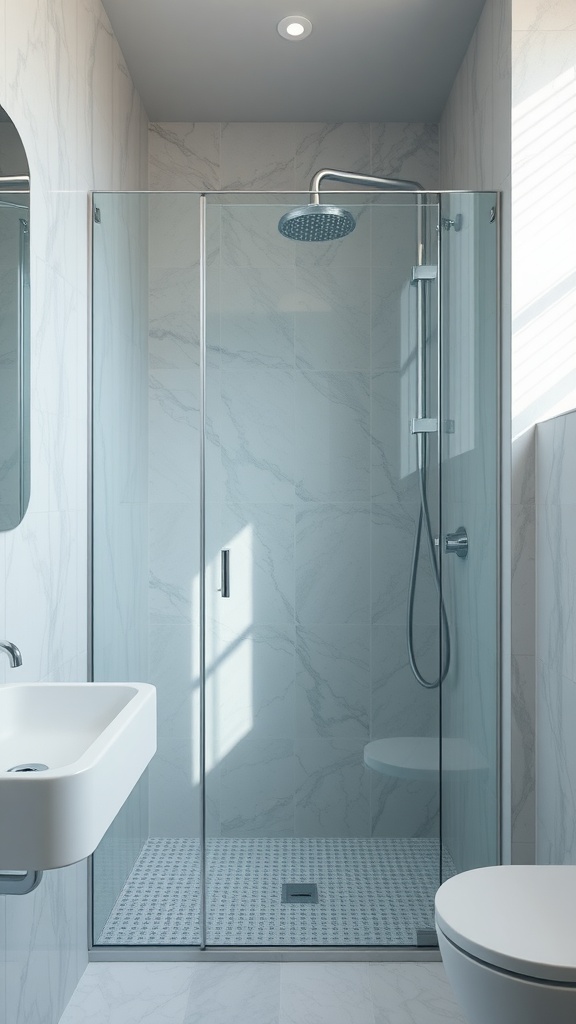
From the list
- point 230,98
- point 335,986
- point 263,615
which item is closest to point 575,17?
point 230,98

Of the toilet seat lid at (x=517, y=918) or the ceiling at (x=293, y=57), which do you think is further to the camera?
the ceiling at (x=293, y=57)

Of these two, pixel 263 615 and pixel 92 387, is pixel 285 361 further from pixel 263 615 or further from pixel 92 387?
pixel 263 615

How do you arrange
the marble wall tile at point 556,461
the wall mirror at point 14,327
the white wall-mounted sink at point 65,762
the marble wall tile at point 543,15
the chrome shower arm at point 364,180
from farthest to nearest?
the chrome shower arm at point 364,180 → the marble wall tile at point 543,15 → the marble wall tile at point 556,461 → the wall mirror at point 14,327 → the white wall-mounted sink at point 65,762

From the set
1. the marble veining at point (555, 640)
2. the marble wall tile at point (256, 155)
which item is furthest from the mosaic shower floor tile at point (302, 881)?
the marble wall tile at point (256, 155)

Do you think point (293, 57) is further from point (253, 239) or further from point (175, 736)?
point (175, 736)

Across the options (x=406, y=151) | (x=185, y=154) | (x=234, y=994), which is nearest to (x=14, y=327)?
(x=234, y=994)

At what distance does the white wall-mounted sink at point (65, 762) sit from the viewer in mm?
1058

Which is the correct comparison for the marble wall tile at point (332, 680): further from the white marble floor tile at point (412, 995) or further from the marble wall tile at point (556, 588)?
the white marble floor tile at point (412, 995)

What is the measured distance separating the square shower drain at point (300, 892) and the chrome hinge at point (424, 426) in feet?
4.31

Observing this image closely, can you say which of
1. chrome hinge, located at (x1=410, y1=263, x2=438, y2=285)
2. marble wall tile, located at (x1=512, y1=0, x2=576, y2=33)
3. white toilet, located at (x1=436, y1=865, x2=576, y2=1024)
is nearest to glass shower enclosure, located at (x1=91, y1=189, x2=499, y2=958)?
chrome hinge, located at (x1=410, y1=263, x2=438, y2=285)

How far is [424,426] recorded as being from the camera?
2.27 meters

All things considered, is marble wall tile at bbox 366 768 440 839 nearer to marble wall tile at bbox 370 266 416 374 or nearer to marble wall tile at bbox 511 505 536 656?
marble wall tile at bbox 511 505 536 656

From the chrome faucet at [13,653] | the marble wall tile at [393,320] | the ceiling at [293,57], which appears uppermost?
the ceiling at [293,57]

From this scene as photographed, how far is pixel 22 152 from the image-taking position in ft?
5.50
